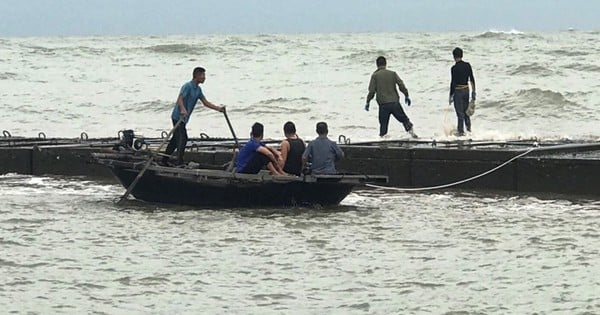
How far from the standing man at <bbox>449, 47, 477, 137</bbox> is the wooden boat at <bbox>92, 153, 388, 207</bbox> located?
5.53 m

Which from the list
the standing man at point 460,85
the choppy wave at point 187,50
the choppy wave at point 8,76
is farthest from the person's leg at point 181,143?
the choppy wave at point 187,50

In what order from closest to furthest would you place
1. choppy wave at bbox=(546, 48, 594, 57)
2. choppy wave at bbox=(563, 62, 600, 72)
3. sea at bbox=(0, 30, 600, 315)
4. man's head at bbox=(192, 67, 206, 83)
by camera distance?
sea at bbox=(0, 30, 600, 315)
man's head at bbox=(192, 67, 206, 83)
choppy wave at bbox=(563, 62, 600, 72)
choppy wave at bbox=(546, 48, 594, 57)

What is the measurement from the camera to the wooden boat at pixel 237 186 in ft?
44.6

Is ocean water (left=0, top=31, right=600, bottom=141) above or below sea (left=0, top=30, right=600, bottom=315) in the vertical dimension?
above

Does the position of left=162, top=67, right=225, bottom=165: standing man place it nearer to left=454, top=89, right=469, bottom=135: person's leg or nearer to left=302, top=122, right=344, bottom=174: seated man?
left=302, top=122, right=344, bottom=174: seated man

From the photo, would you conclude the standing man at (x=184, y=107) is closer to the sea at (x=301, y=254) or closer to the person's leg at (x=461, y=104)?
the sea at (x=301, y=254)

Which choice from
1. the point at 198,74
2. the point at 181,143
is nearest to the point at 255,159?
the point at 181,143

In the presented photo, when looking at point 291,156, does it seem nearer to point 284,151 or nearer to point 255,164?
point 284,151

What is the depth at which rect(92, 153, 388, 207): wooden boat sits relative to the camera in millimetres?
13586

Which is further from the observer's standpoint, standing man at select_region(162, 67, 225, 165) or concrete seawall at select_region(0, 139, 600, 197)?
concrete seawall at select_region(0, 139, 600, 197)

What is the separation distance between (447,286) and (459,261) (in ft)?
3.29

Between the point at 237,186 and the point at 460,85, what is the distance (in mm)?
6409

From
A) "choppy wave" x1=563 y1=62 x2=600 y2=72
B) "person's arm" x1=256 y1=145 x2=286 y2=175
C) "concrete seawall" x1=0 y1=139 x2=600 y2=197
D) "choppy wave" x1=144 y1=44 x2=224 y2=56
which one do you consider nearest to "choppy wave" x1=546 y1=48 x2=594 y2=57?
"choppy wave" x1=563 y1=62 x2=600 y2=72

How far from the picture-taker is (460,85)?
19.0 m
